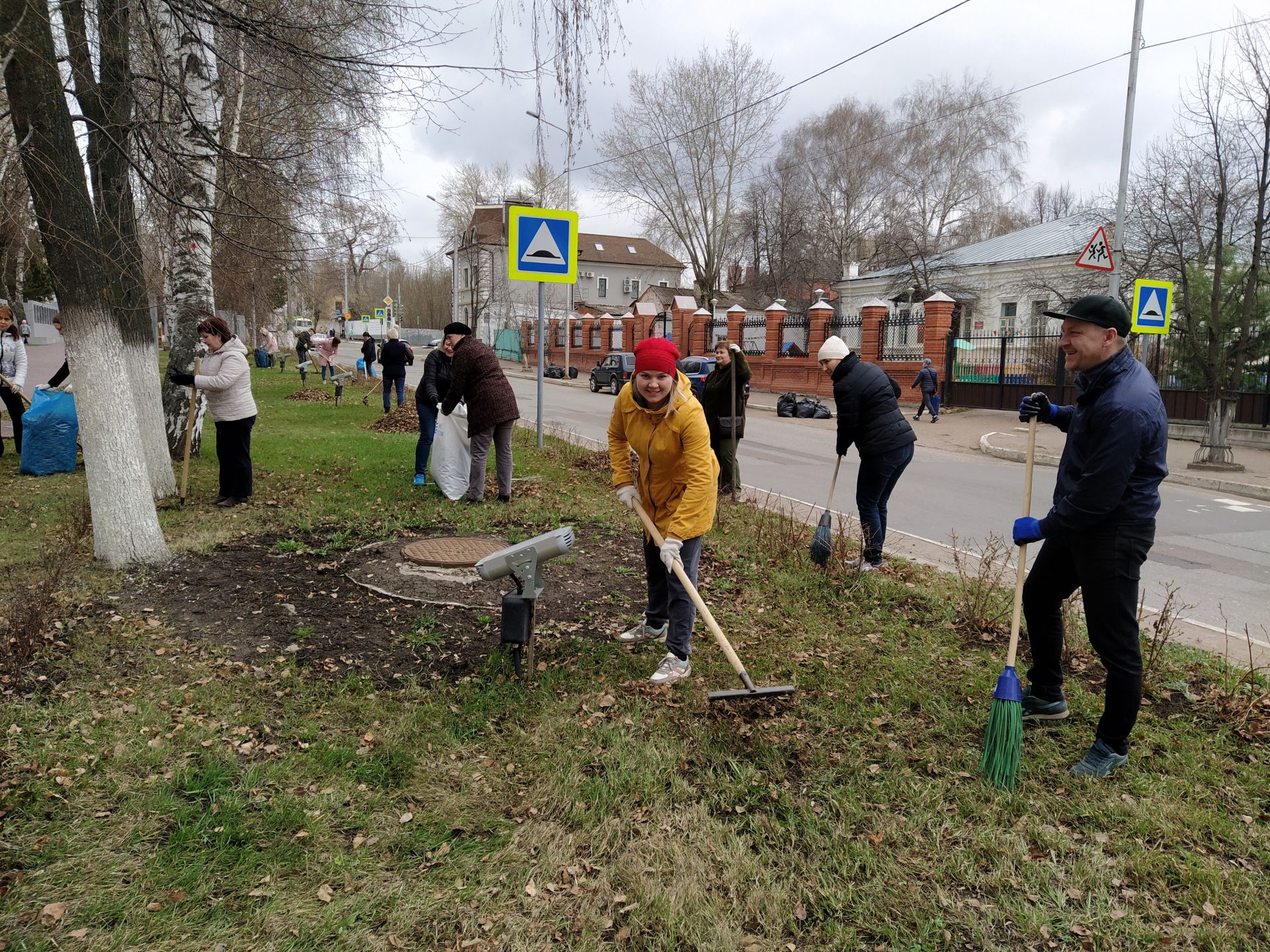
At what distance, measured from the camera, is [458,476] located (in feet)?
26.4

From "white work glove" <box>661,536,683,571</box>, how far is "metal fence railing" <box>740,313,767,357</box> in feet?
90.2

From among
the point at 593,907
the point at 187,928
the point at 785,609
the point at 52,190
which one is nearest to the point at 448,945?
the point at 593,907

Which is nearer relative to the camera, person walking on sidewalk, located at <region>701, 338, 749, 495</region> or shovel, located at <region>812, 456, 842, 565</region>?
shovel, located at <region>812, 456, 842, 565</region>

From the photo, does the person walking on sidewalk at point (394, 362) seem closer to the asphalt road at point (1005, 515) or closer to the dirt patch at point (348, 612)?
the asphalt road at point (1005, 515)

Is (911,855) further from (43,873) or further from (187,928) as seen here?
(43,873)

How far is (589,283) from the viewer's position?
234ft

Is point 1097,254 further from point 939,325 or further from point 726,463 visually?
point 939,325

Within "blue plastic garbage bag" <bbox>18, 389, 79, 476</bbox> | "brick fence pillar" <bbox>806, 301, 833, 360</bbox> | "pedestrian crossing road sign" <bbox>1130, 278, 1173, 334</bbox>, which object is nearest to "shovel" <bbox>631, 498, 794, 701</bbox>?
"blue plastic garbage bag" <bbox>18, 389, 79, 476</bbox>

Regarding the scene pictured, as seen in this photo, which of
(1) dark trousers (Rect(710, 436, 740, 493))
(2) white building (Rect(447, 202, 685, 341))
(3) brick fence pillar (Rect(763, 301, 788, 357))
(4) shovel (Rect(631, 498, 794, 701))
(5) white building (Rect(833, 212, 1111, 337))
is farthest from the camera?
(2) white building (Rect(447, 202, 685, 341))

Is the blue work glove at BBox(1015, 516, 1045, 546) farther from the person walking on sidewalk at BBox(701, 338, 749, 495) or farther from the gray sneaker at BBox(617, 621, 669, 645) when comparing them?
the person walking on sidewalk at BBox(701, 338, 749, 495)

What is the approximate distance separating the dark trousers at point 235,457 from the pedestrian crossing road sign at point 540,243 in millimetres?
3506

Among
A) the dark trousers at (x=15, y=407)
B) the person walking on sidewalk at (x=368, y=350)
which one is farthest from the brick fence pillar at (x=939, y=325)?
the dark trousers at (x=15, y=407)

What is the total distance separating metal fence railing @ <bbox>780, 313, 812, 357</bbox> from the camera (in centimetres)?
2880

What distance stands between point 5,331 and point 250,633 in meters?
7.57
